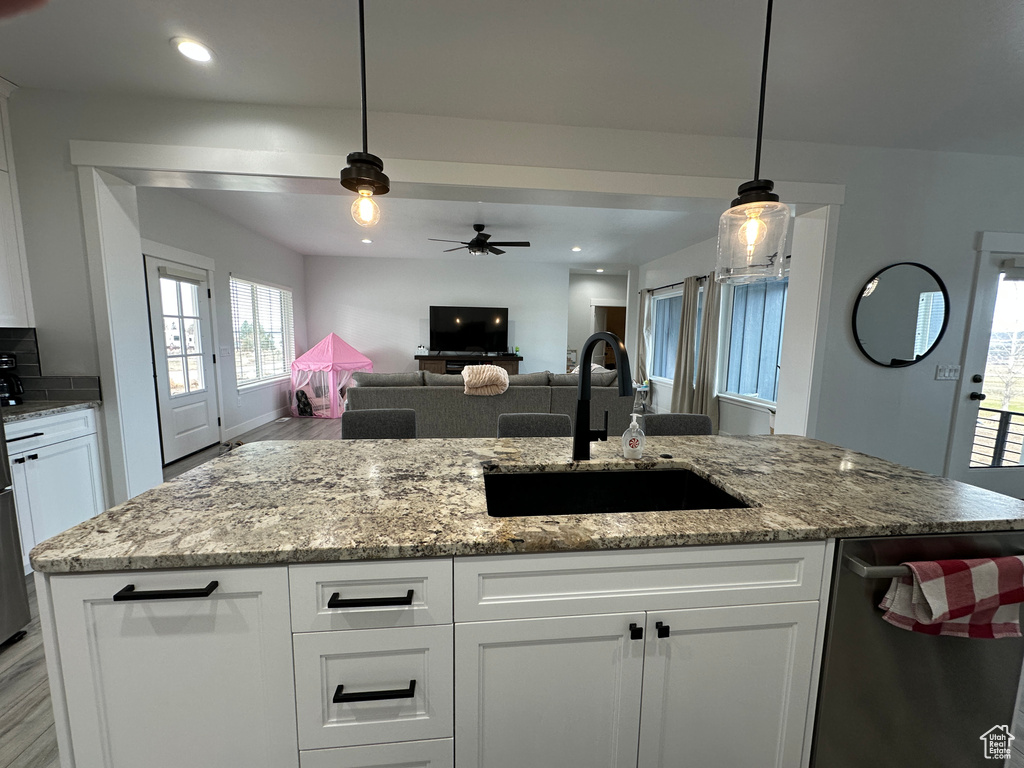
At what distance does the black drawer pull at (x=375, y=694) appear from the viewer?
2.88ft

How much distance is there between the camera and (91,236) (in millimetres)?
2180

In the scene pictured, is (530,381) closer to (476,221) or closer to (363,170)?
(476,221)

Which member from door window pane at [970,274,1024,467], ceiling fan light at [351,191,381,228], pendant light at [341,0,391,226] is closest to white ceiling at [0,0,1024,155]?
pendant light at [341,0,391,226]

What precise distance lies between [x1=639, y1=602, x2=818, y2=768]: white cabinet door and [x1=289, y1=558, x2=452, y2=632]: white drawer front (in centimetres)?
52

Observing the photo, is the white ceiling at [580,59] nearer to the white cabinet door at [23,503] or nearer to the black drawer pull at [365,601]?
the white cabinet door at [23,503]

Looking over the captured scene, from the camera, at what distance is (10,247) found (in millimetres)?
2105

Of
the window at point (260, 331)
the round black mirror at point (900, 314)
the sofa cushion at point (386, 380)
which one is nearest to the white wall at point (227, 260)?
the window at point (260, 331)

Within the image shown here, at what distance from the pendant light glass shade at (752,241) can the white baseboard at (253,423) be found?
5.11 meters

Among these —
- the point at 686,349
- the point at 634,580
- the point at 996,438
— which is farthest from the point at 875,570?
the point at 686,349

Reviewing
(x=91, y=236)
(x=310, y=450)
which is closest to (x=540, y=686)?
(x=310, y=450)

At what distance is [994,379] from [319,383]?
707cm

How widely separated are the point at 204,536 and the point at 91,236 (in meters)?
2.36

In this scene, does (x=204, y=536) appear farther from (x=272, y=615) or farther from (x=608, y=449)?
(x=608, y=449)

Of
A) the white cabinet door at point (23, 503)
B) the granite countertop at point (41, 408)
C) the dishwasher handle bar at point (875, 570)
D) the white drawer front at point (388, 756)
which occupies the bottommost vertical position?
the white drawer front at point (388, 756)
